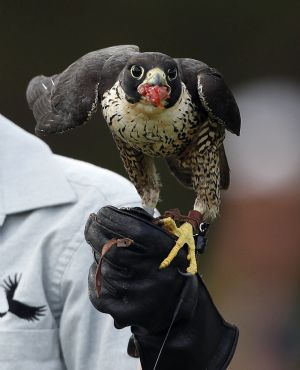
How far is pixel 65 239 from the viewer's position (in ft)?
8.96

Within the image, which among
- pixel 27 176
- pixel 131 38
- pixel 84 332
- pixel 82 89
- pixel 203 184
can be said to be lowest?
pixel 131 38

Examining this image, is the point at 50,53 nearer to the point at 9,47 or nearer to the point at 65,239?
the point at 9,47

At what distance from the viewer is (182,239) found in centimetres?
222

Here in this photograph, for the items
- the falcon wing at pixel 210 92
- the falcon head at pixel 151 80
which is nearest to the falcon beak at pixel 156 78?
the falcon head at pixel 151 80

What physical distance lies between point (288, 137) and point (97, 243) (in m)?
2.24

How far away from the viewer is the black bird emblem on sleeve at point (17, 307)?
2.68m

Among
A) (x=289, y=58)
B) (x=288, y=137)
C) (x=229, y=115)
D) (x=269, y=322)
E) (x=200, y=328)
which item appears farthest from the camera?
(x=289, y=58)

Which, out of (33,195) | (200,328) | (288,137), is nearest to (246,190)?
(288,137)

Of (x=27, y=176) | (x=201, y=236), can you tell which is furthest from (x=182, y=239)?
(x=27, y=176)

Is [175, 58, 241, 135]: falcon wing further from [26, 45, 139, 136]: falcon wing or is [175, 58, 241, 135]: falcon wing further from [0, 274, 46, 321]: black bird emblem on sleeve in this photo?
[0, 274, 46, 321]: black bird emblem on sleeve

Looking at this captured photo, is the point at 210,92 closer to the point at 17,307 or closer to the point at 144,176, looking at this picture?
the point at 144,176

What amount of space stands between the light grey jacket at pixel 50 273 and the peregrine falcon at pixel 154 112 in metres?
→ 0.46

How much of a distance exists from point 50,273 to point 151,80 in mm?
808

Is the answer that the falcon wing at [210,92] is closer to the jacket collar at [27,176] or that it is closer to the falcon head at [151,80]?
the falcon head at [151,80]
